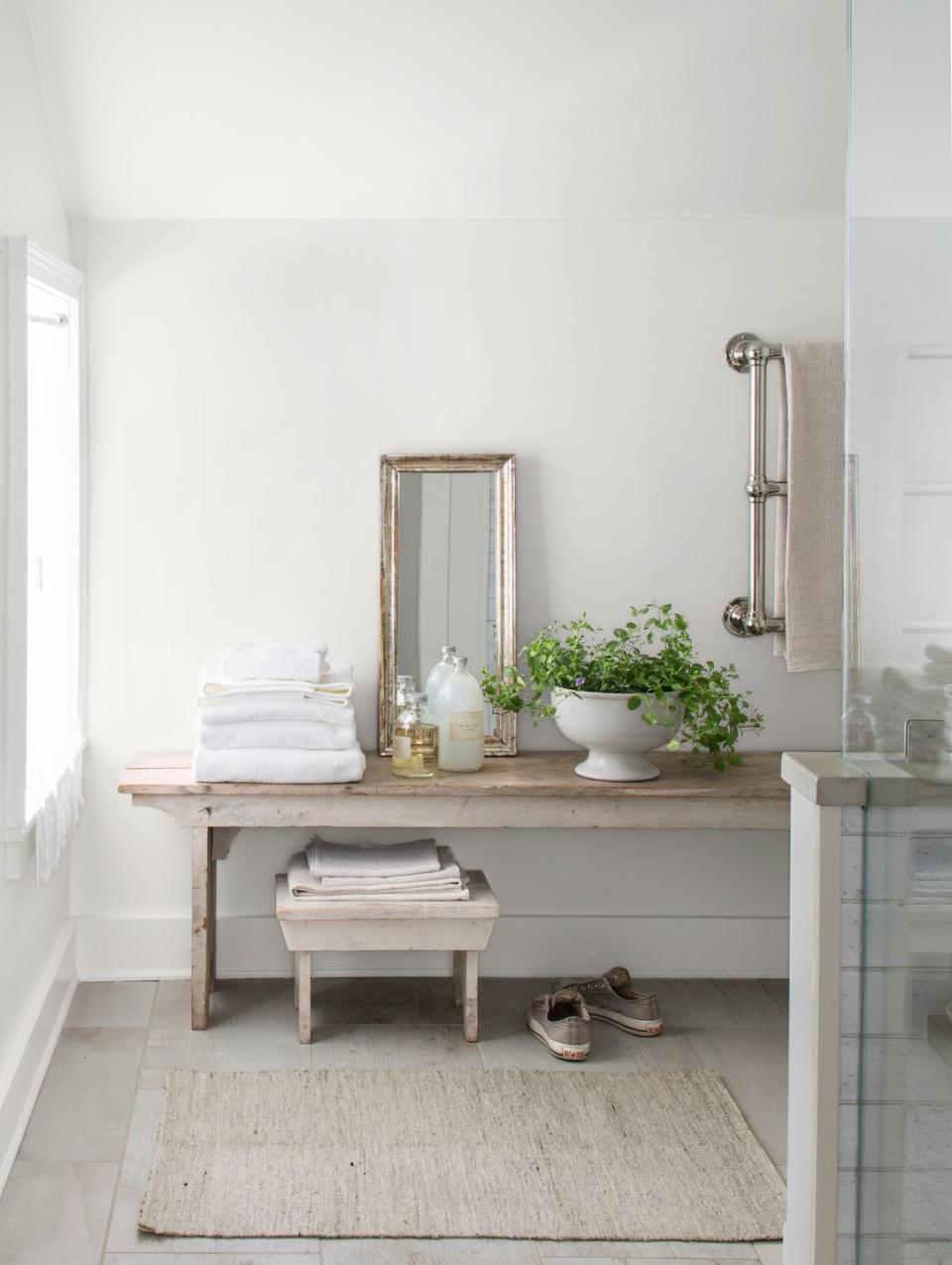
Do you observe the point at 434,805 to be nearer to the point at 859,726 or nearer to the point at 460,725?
the point at 460,725

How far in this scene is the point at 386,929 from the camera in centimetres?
281

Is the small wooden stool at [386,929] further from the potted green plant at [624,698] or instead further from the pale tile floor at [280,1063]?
the potted green plant at [624,698]

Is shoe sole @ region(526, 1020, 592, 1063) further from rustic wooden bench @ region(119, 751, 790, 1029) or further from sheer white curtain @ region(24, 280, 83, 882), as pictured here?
sheer white curtain @ region(24, 280, 83, 882)

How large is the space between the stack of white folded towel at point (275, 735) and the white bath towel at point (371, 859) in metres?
0.24

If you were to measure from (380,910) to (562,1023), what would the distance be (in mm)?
486

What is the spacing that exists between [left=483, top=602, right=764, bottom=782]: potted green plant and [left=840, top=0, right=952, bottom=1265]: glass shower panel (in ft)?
3.84

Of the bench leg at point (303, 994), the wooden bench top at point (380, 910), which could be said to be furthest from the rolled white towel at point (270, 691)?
the bench leg at point (303, 994)

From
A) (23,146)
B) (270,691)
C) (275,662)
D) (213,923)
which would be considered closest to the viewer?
(23,146)

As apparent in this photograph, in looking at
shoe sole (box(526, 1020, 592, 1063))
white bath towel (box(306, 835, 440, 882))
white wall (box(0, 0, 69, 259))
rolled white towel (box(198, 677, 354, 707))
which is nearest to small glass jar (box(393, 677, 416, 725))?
rolled white towel (box(198, 677, 354, 707))

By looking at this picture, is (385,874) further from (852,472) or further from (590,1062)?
(852,472)

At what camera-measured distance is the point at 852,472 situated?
61.7 inches

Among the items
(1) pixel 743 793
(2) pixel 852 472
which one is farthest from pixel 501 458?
(2) pixel 852 472

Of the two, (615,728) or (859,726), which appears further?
(615,728)

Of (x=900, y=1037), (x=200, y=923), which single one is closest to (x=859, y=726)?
(x=900, y=1037)
